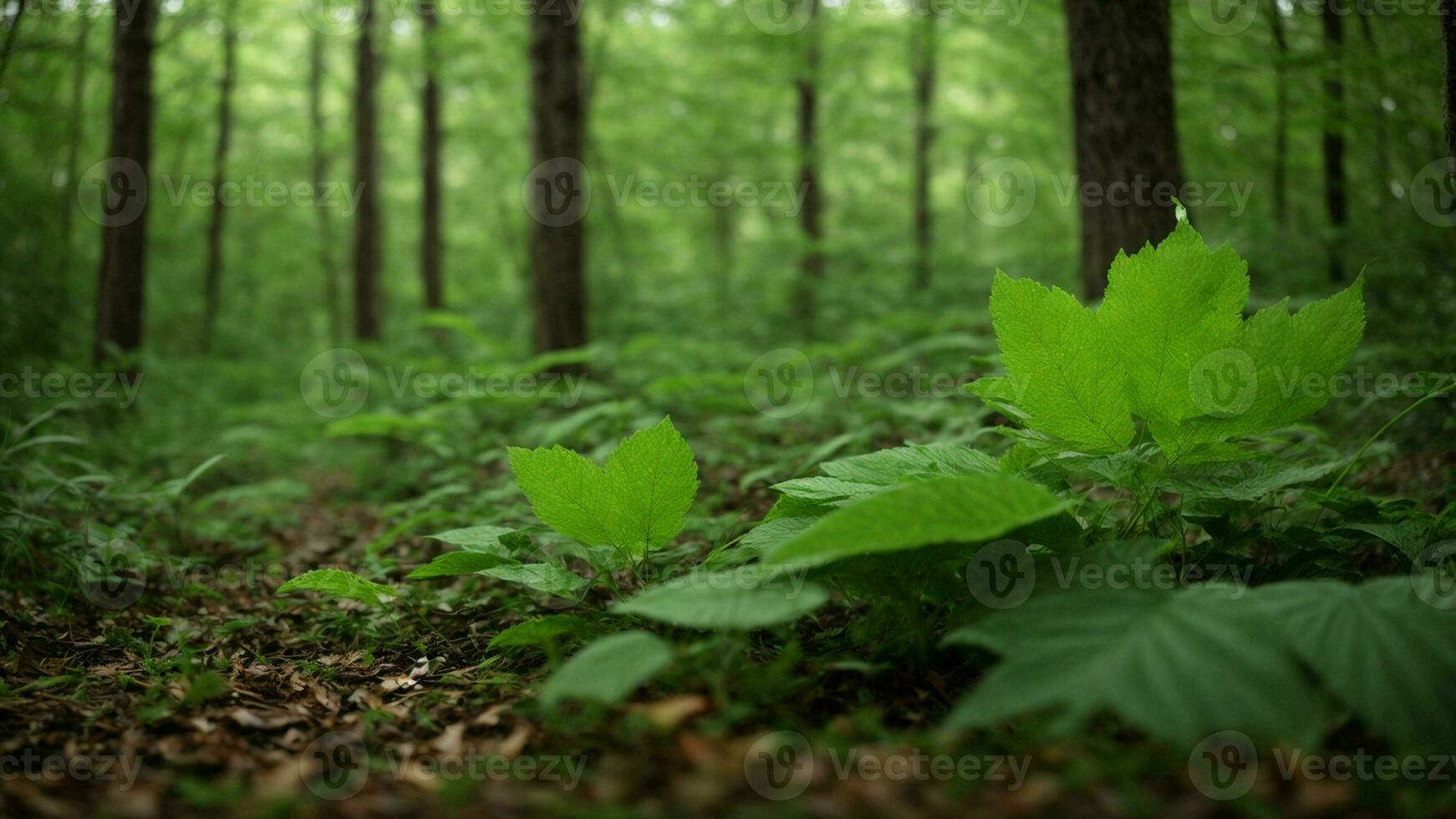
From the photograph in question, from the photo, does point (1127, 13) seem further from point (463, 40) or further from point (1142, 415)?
point (463, 40)

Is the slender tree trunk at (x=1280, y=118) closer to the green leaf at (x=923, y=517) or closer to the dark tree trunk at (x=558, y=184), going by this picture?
the green leaf at (x=923, y=517)

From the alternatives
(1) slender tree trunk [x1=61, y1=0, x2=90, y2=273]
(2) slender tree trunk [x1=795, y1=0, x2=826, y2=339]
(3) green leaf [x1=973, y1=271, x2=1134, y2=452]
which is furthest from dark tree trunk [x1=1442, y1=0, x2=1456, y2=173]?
(1) slender tree trunk [x1=61, y1=0, x2=90, y2=273]

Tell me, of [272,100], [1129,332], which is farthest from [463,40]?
[272,100]

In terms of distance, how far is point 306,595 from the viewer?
3033mm

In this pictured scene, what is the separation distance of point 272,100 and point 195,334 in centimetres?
833
